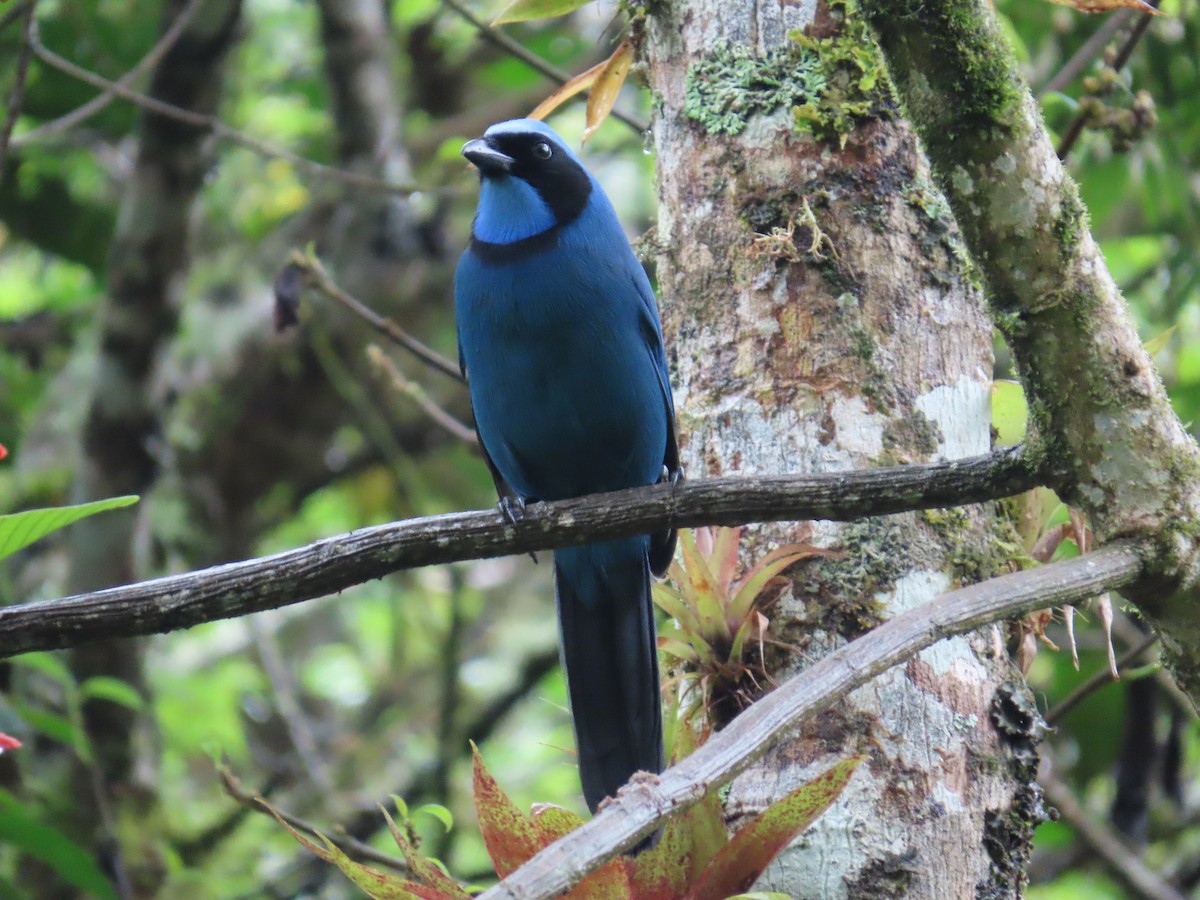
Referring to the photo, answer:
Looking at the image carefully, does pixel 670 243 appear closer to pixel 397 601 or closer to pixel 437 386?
pixel 397 601

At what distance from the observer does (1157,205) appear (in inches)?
210

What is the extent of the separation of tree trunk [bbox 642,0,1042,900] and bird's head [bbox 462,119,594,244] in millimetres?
470

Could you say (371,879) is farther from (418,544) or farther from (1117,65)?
(1117,65)

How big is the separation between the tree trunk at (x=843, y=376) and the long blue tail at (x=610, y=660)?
1.99 feet

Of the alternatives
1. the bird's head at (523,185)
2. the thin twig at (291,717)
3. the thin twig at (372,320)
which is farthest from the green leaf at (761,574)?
the thin twig at (291,717)

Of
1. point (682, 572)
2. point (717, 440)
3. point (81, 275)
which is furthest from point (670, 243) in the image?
point (81, 275)

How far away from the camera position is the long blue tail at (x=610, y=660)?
10.9 ft

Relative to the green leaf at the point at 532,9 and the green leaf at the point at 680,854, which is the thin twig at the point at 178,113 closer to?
the green leaf at the point at 532,9

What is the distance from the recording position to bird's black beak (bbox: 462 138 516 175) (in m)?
3.83

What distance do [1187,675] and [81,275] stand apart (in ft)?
24.4

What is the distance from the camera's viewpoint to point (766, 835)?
2.36m

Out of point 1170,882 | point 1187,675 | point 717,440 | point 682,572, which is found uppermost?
point 717,440

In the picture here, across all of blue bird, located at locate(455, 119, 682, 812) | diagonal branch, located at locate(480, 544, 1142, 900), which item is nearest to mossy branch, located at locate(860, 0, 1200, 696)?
diagonal branch, located at locate(480, 544, 1142, 900)

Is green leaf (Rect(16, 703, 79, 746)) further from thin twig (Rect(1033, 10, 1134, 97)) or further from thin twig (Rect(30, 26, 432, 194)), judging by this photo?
thin twig (Rect(1033, 10, 1134, 97))
